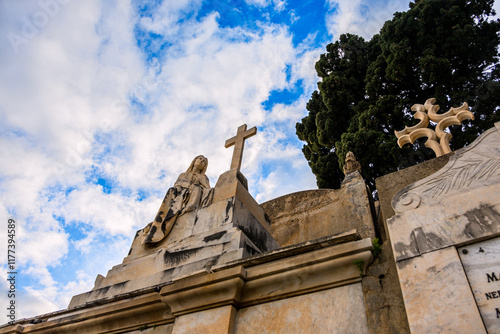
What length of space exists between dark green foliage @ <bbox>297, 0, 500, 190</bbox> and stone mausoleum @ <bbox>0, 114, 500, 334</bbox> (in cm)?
828

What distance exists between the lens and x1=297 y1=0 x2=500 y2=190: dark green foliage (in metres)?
11.9

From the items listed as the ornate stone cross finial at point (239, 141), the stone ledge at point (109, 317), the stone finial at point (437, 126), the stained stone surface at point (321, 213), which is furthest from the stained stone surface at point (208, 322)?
the stained stone surface at point (321, 213)

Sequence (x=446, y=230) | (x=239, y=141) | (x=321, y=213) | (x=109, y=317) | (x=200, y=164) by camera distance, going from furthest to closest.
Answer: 1. (x=321, y=213)
2. (x=239, y=141)
3. (x=200, y=164)
4. (x=109, y=317)
5. (x=446, y=230)

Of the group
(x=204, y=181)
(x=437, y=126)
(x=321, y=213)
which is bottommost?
(x=204, y=181)

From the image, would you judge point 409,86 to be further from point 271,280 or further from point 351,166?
point 271,280

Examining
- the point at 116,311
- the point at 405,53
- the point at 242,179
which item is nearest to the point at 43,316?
the point at 116,311

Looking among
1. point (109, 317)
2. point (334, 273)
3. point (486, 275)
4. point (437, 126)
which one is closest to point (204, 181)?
point (109, 317)

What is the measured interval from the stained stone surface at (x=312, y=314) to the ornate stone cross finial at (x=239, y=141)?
3.10 meters

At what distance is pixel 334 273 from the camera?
3117 mm

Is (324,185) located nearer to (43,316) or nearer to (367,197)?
(367,197)

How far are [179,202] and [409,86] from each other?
11.0 metres

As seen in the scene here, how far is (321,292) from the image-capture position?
3.14 m

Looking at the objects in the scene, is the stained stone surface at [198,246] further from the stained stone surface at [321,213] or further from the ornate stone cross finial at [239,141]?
the stained stone surface at [321,213]

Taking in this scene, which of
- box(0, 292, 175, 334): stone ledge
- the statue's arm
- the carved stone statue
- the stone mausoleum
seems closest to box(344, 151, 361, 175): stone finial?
the statue's arm
